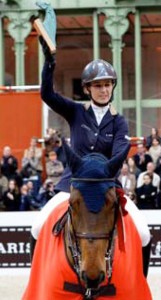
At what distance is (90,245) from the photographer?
17.7 feet

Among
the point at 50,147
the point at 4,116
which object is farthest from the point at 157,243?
the point at 4,116

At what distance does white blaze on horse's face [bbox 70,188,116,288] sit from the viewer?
5348 mm

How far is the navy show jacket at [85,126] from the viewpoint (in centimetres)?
645

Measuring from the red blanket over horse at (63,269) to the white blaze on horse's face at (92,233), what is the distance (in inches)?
20.3

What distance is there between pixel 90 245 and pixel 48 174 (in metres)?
11.1

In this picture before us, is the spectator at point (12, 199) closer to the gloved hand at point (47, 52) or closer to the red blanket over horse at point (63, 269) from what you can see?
the red blanket over horse at point (63, 269)

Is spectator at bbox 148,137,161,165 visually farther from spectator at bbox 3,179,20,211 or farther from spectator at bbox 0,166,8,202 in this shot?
spectator at bbox 0,166,8,202

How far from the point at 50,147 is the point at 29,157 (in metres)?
0.43

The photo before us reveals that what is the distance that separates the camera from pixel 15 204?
52.0 feet

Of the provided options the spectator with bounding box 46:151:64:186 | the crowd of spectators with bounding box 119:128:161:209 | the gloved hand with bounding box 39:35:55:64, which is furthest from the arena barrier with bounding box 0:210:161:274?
the gloved hand with bounding box 39:35:55:64

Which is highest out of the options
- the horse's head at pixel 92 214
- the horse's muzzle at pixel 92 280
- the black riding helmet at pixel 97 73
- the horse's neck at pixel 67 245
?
the black riding helmet at pixel 97 73

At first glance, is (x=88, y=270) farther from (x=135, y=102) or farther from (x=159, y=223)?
(x=135, y=102)

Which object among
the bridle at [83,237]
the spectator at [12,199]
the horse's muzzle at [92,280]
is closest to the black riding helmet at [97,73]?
the bridle at [83,237]

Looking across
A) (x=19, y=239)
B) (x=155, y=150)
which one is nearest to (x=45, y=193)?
(x=155, y=150)
